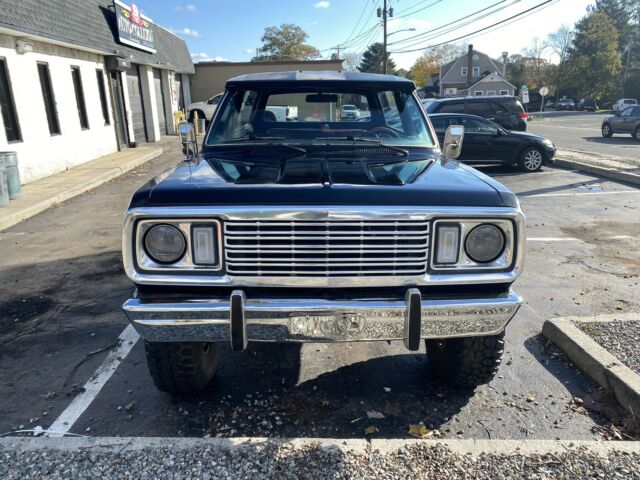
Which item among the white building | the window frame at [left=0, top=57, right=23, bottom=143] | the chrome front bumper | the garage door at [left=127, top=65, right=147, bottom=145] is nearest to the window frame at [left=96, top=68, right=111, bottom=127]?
the white building

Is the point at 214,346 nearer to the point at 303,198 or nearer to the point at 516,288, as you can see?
the point at 303,198

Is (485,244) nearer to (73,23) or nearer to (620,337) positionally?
(620,337)

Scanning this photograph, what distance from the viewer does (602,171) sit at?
40.1 feet

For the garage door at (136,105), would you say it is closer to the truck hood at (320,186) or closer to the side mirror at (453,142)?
the side mirror at (453,142)

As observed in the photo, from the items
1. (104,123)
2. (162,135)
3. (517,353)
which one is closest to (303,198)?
(517,353)

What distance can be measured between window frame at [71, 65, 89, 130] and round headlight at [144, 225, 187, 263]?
12822mm

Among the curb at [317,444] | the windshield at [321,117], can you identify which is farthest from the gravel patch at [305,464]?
the windshield at [321,117]

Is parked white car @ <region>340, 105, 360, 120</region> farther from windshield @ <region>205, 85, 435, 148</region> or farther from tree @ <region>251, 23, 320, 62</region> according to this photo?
tree @ <region>251, 23, 320, 62</region>

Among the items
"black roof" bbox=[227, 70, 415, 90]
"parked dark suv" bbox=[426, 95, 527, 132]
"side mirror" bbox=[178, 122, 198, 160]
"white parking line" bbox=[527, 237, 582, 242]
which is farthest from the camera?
"parked dark suv" bbox=[426, 95, 527, 132]

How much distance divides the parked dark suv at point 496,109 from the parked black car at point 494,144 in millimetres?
2076

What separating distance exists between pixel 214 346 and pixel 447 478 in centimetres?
165

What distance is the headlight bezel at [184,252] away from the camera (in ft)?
8.18

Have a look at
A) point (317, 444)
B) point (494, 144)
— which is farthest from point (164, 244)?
point (494, 144)

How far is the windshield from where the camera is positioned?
3736 millimetres
